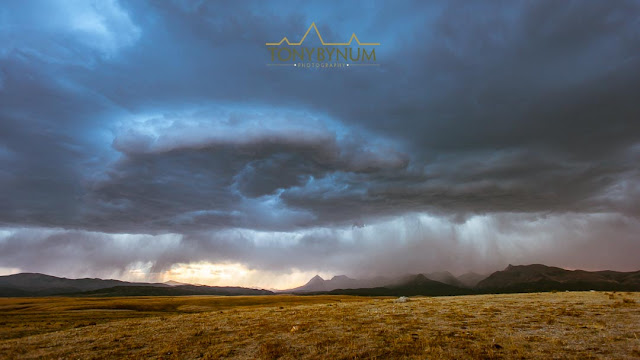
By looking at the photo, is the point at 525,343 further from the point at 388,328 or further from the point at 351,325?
the point at 351,325

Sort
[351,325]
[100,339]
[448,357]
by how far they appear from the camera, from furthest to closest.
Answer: [351,325] < [100,339] < [448,357]

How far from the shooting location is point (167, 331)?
99.9 ft

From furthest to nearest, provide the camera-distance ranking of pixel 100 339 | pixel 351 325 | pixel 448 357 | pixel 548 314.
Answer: pixel 548 314
pixel 351 325
pixel 100 339
pixel 448 357

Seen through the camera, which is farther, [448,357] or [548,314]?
[548,314]

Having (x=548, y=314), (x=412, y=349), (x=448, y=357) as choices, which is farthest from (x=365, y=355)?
(x=548, y=314)

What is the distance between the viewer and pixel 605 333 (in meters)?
A: 23.9

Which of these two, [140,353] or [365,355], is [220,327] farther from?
[365,355]

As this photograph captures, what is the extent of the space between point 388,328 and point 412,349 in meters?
7.13

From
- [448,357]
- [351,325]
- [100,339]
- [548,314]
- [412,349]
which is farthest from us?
[548,314]

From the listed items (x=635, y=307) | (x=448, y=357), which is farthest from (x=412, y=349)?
(x=635, y=307)

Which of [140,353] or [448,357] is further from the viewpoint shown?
[140,353]

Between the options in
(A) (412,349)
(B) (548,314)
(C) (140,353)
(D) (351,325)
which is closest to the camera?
(A) (412,349)

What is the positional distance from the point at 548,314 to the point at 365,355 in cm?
2363

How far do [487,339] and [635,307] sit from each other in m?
26.0
